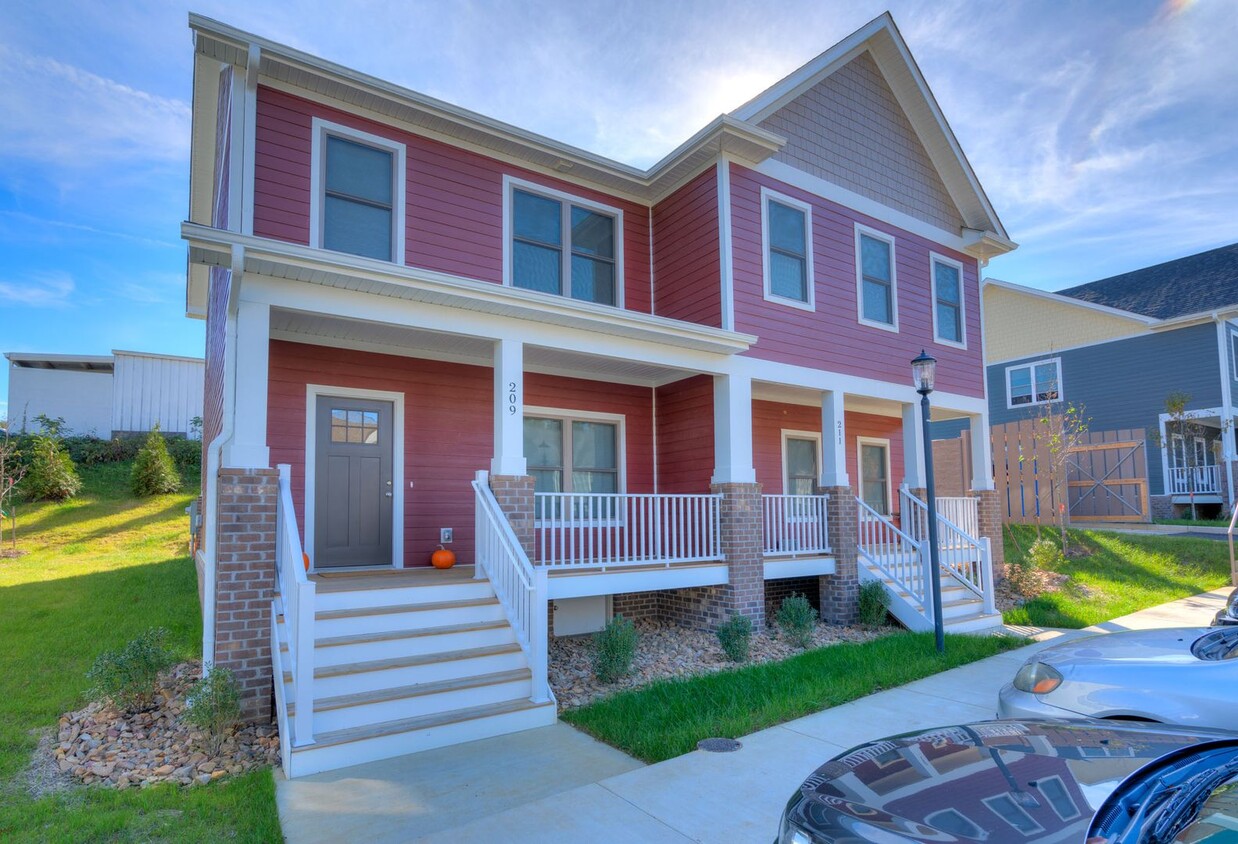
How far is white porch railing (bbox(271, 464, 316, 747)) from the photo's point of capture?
502 centimetres

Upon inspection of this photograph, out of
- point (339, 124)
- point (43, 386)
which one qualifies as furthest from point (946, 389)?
point (43, 386)

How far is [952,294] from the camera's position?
42.7 feet

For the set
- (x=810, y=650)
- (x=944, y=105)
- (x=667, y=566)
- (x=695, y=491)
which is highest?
(x=944, y=105)

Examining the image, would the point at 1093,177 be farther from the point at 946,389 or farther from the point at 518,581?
the point at 518,581

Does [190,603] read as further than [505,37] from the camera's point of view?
No

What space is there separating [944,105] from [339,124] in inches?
399

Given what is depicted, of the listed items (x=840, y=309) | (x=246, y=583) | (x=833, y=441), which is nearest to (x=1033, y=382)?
(x=840, y=309)

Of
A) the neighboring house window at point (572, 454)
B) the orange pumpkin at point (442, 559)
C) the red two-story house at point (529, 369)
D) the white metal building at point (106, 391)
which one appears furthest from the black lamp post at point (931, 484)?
the white metal building at point (106, 391)

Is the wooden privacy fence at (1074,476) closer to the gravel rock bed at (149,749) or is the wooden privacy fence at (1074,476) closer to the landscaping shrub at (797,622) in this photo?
the landscaping shrub at (797,622)

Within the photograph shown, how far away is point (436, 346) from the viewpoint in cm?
866

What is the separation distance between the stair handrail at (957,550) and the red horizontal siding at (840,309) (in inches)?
85.6

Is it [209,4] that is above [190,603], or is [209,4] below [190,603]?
above

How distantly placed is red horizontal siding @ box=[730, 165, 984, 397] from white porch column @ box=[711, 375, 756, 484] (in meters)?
0.73

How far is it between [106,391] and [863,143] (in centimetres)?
1957
